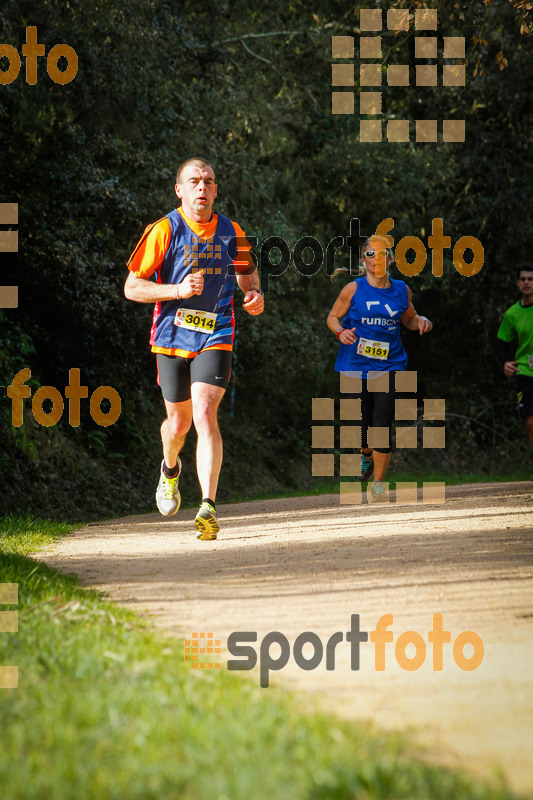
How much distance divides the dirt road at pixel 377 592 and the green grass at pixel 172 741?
205 mm

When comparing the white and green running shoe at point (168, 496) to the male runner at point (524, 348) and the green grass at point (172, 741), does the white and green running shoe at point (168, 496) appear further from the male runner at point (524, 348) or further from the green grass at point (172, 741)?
the male runner at point (524, 348)

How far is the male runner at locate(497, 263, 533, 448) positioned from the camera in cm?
1036

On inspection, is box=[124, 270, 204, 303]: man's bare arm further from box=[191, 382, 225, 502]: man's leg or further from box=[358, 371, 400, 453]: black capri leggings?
box=[358, 371, 400, 453]: black capri leggings

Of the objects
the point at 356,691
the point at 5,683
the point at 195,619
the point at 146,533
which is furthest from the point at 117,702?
the point at 146,533

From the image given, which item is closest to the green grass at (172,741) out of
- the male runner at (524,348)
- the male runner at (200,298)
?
the male runner at (200,298)

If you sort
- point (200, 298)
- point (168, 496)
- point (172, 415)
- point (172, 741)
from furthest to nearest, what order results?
point (168, 496) < point (172, 415) < point (200, 298) < point (172, 741)

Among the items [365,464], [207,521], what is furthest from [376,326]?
[207,521]

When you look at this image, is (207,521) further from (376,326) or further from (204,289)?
(376,326)

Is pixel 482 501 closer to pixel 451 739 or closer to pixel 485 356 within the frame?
pixel 451 739

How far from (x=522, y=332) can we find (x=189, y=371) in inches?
185

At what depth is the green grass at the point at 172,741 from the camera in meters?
2.17

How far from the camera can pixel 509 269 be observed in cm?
2091

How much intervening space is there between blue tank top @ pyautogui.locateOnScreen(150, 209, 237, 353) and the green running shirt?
14.5 ft

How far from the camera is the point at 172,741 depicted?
2.48m
